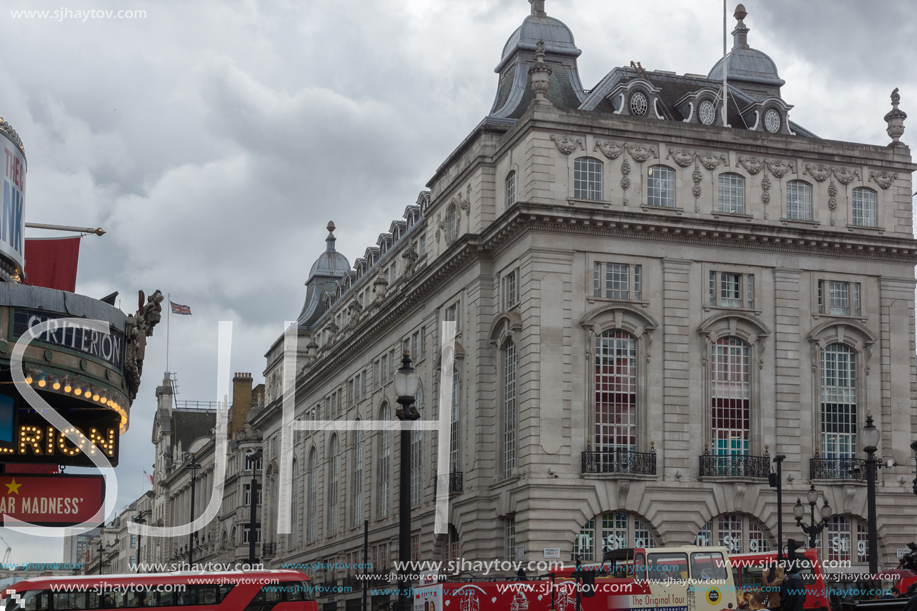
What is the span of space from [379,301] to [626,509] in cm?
3008

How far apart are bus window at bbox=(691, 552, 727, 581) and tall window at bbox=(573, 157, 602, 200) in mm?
22608

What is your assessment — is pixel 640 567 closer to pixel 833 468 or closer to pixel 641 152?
pixel 833 468

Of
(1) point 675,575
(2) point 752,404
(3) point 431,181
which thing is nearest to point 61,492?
(1) point 675,575

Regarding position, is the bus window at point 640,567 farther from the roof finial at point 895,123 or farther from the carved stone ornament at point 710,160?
the roof finial at point 895,123

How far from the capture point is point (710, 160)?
5600 centimetres

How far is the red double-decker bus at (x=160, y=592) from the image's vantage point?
3734 centimetres

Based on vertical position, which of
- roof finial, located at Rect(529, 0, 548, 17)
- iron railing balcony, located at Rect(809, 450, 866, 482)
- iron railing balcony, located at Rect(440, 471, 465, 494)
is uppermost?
roof finial, located at Rect(529, 0, 548, 17)

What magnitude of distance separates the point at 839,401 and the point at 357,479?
1353 inches

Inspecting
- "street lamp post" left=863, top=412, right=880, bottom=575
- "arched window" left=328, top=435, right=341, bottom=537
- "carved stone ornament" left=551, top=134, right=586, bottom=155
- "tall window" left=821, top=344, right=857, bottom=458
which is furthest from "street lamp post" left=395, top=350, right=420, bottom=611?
"arched window" left=328, top=435, right=341, bottom=537

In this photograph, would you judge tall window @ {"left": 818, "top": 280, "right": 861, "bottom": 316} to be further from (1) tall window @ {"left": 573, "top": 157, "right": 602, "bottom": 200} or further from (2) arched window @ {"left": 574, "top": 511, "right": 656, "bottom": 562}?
(2) arched window @ {"left": 574, "top": 511, "right": 656, "bottom": 562}

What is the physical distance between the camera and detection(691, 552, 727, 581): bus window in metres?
34.7

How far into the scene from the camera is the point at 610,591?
33188mm

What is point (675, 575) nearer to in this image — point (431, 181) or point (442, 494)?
point (442, 494)

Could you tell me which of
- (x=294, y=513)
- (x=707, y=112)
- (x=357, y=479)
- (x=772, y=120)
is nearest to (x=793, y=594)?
(x=707, y=112)
